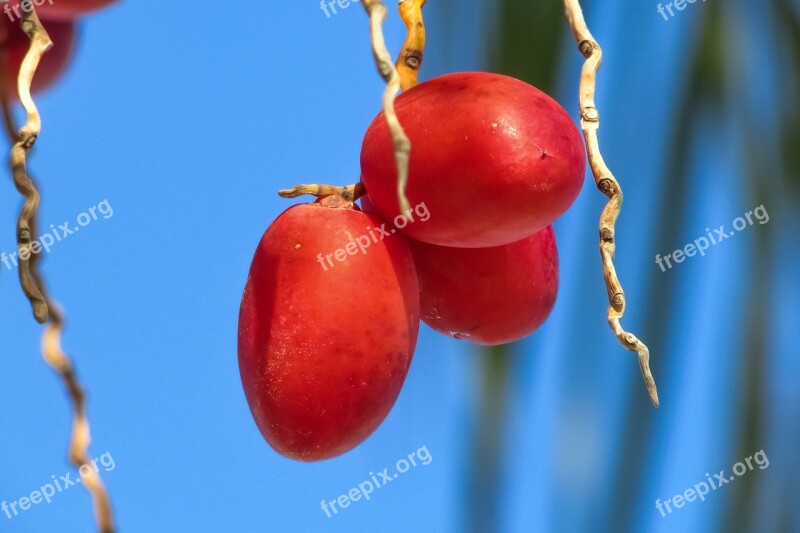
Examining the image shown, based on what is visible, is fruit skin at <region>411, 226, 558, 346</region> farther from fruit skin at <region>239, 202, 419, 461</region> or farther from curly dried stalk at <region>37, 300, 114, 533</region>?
curly dried stalk at <region>37, 300, 114, 533</region>

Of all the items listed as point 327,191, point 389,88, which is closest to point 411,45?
point 327,191

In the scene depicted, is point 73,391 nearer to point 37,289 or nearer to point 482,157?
point 37,289

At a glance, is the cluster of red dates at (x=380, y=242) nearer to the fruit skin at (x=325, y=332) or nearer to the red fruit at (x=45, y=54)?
the fruit skin at (x=325, y=332)

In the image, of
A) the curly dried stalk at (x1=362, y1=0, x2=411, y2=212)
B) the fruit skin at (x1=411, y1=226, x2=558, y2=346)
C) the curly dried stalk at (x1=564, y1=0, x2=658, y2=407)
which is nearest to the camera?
the curly dried stalk at (x1=362, y1=0, x2=411, y2=212)

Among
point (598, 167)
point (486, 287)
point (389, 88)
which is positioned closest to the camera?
point (389, 88)

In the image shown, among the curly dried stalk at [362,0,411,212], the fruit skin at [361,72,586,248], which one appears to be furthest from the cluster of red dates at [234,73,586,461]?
the curly dried stalk at [362,0,411,212]
